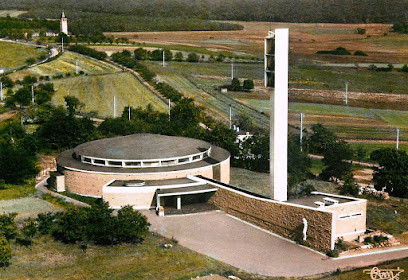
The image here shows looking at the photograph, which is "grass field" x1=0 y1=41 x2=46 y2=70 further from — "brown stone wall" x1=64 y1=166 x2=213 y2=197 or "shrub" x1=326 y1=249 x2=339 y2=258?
"shrub" x1=326 y1=249 x2=339 y2=258

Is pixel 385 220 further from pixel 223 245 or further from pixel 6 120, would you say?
pixel 6 120

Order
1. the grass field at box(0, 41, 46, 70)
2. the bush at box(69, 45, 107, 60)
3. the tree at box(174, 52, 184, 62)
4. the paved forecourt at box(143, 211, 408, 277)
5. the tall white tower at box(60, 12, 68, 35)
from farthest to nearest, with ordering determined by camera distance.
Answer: the tall white tower at box(60, 12, 68, 35), the tree at box(174, 52, 184, 62), the bush at box(69, 45, 107, 60), the grass field at box(0, 41, 46, 70), the paved forecourt at box(143, 211, 408, 277)

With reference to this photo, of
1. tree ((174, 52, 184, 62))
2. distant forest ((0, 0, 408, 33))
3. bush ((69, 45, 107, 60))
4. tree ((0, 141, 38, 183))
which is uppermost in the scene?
distant forest ((0, 0, 408, 33))

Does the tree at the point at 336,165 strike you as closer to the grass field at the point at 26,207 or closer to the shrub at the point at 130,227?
the shrub at the point at 130,227

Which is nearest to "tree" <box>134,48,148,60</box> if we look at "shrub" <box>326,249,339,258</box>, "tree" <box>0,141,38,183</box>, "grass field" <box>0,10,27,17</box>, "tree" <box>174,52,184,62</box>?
"tree" <box>174,52,184,62</box>

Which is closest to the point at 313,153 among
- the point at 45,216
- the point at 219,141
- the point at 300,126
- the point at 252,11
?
the point at 300,126

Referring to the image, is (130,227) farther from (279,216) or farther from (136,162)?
(136,162)

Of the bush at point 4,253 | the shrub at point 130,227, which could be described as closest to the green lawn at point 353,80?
the shrub at point 130,227

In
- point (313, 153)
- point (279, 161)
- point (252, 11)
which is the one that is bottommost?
point (313, 153)
